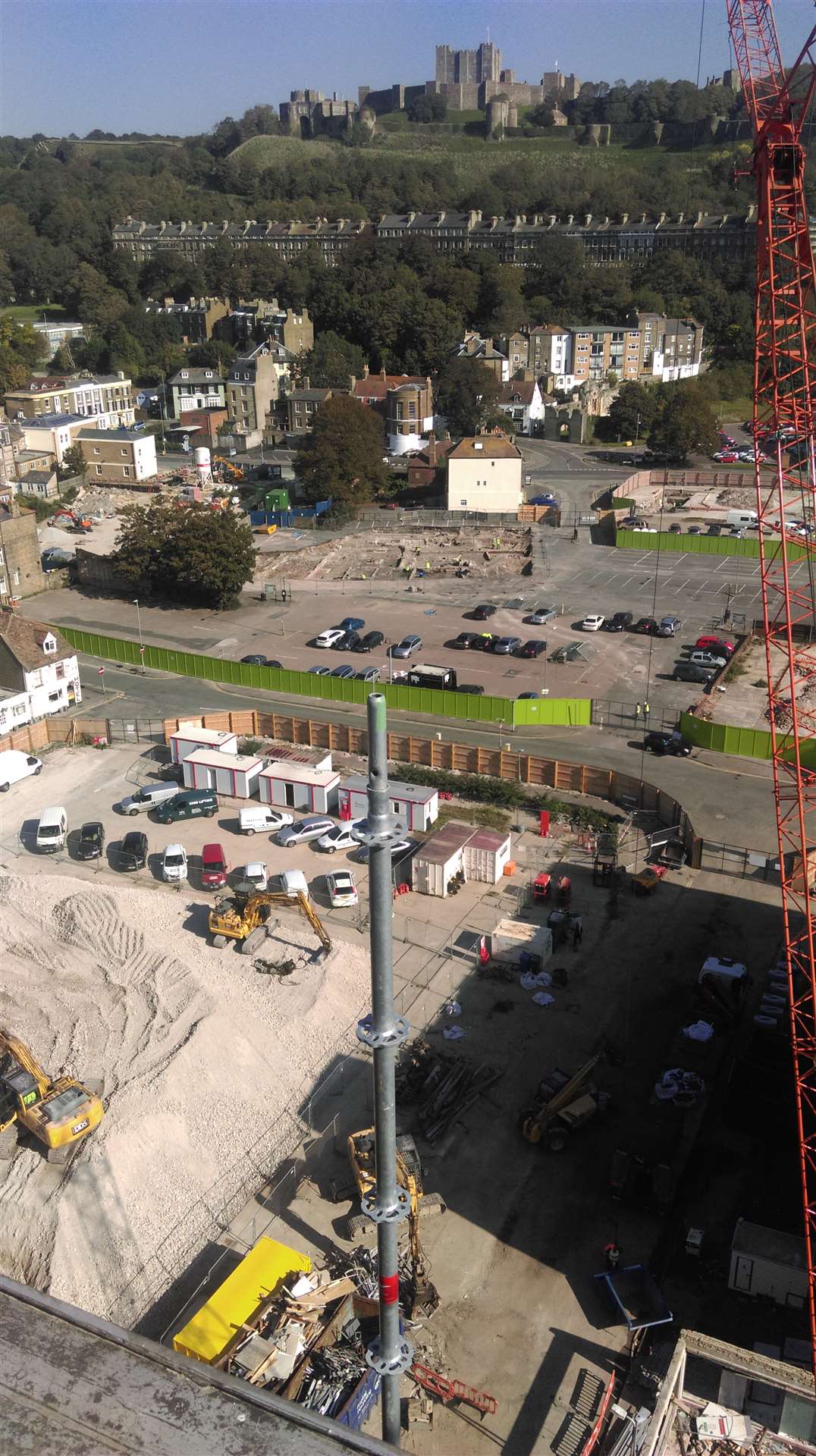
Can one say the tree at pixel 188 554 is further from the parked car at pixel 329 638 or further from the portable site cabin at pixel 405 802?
the portable site cabin at pixel 405 802

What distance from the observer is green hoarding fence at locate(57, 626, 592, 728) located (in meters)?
31.6

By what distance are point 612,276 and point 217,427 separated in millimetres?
40767

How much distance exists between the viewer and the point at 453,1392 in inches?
→ 504

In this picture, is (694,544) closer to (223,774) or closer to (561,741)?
(561,741)

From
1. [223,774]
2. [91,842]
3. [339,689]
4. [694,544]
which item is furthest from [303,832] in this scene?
[694,544]

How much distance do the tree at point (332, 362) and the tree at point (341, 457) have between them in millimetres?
19982

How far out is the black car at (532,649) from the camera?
37.0 metres

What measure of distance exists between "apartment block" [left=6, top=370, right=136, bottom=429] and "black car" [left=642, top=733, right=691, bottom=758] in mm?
50793

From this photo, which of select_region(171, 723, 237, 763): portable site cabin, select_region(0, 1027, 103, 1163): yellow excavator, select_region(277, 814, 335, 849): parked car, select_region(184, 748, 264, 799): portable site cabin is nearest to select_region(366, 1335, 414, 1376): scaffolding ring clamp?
select_region(0, 1027, 103, 1163): yellow excavator

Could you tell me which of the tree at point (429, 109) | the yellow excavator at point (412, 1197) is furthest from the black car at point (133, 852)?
the tree at point (429, 109)

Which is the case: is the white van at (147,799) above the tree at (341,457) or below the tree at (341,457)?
below

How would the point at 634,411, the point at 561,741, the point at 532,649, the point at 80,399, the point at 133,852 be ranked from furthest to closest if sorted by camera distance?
the point at 80,399 → the point at 634,411 → the point at 532,649 → the point at 561,741 → the point at 133,852

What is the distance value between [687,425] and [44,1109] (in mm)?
55065

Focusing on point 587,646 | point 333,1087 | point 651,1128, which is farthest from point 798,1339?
point 587,646
